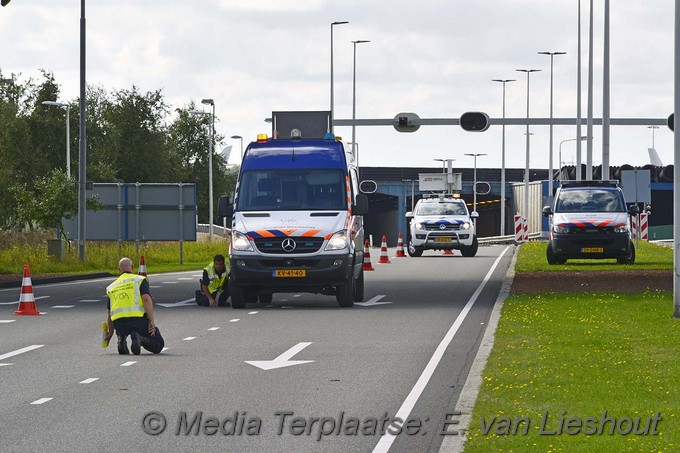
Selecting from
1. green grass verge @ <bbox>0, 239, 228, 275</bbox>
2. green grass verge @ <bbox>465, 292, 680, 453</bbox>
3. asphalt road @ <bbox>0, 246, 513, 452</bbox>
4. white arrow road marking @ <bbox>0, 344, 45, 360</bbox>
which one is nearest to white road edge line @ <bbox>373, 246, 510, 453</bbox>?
asphalt road @ <bbox>0, 246, 513, 452</bbox>

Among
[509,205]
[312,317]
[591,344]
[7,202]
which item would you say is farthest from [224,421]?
[509,205]

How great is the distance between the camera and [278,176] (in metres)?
23.6

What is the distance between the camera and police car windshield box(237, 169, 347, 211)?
23438 millimetres

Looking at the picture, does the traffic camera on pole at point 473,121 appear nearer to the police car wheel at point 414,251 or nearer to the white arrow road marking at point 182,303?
the police car wheel at point 414,251

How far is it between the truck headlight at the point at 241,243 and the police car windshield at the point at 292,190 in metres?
0.75

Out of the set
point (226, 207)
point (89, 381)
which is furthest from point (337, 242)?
point (89, 381)

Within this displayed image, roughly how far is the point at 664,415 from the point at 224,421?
3.16 metres

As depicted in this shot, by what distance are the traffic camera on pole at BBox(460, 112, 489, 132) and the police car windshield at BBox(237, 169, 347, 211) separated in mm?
20851

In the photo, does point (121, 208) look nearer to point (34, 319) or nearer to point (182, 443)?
point (34, 319)

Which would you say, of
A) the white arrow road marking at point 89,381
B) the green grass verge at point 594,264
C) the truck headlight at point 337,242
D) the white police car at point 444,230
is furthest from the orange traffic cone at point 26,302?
the white police car at point 444,230

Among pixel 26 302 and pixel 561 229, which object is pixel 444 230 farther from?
pixel 26 302

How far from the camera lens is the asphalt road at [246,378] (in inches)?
403

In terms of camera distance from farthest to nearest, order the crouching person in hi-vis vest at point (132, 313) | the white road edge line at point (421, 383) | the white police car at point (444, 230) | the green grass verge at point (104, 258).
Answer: the white police car at point (444, 230) < the green grass verge at point (104, 258) < the crouching person in hi-vis vest at point (132, 313) < the white road edge line at point (421, 383)

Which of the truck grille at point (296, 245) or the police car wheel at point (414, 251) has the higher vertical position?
the truck grille at point (296, 245)
